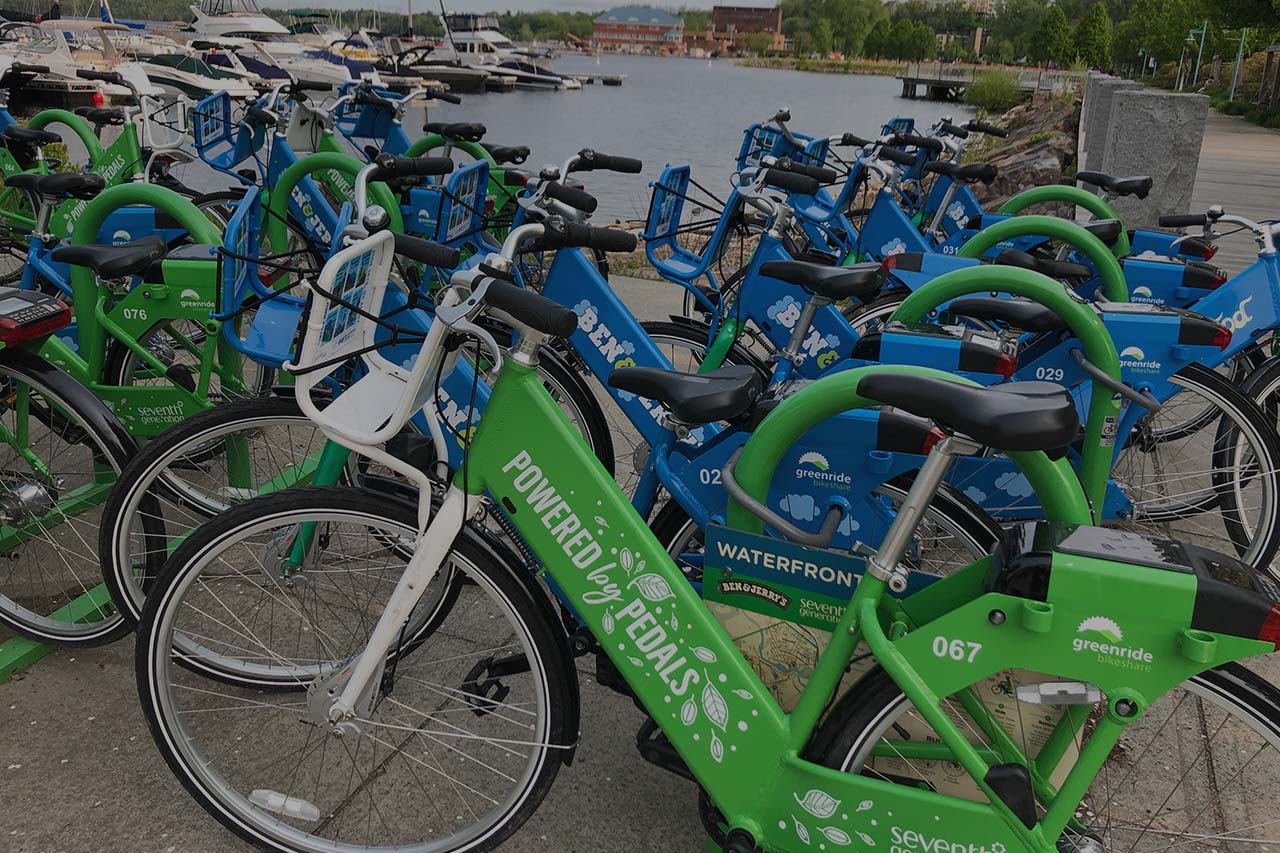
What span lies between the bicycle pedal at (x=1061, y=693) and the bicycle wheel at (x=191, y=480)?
1467 mm

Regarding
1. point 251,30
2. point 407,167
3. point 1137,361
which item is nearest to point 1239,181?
point 1137,361

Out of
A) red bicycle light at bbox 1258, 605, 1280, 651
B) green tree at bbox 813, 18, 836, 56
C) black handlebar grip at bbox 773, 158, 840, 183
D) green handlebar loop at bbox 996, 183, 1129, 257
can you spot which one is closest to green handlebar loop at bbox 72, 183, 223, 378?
black handlebar grip at bbox 773, 158, 840, 183

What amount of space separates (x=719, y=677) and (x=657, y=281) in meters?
5.76

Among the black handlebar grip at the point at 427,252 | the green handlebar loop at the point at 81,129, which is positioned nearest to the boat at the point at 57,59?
the green handlebar loop at the point at 81,129

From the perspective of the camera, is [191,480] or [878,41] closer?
[191,480]

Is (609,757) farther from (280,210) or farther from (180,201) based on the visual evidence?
(280,210)

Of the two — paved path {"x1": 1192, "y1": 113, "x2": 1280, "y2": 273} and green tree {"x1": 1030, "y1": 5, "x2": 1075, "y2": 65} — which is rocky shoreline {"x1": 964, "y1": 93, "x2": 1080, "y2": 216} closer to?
paved path {"x1": 1192, "y1": 113, "x2": 1280, "y2": 273}

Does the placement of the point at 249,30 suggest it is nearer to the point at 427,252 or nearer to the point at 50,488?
the point at 50,488

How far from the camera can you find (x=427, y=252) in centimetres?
207

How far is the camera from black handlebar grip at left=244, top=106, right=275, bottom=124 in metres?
5.04

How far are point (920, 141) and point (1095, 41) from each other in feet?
165

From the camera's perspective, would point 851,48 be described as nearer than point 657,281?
No

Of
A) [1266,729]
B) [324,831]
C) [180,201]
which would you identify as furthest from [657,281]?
[1266,729]

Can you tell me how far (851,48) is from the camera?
9944 cm
